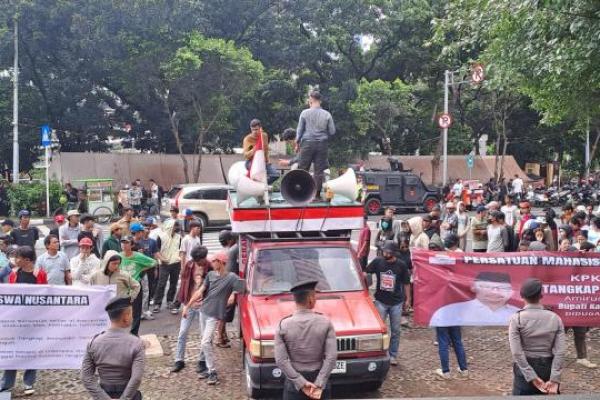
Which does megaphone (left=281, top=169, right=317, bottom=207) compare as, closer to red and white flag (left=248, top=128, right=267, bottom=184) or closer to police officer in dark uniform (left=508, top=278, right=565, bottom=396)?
red and white flag (left=248, top=128, right=267, bottom=184)

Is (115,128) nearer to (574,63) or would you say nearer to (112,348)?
(574,63)

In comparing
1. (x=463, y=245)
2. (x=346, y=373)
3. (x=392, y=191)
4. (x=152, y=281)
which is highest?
(x=392, y=191)

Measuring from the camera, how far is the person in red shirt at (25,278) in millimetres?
7391

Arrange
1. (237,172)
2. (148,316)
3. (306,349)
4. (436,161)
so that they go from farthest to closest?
(436,161) → (148,316) → (237,172) → (306,349)

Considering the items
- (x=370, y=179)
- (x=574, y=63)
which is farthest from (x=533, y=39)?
(x=370, y=179)

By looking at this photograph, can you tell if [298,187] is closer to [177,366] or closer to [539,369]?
[177,366]

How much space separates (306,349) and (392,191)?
22106mm

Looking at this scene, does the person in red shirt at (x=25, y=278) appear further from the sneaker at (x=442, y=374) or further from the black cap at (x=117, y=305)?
the sneaker at (x=442, y=374)

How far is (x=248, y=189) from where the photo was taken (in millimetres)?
8633

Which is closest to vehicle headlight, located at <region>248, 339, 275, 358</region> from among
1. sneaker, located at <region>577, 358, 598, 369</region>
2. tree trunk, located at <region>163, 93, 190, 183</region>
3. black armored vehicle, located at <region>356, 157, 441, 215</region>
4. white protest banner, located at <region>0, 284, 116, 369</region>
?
white protest banner, located at <region>0, 284, 116, 369</region>

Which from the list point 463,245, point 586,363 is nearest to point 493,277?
point 586,363

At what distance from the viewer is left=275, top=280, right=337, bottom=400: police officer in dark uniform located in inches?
197

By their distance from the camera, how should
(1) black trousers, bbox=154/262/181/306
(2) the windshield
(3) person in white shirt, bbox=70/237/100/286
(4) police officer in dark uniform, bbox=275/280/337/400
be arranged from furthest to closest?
1. (1) black trousers, bbox=154/262/181/306
2. (3) person in white shirt, bbox=70/237/100/286
3. (2) the windshield
4. (4) police officer in dark uniform, bbox=275/280/337/400

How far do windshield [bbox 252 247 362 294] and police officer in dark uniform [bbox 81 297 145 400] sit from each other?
288 cm
